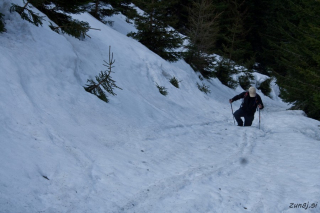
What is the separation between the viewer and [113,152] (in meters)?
5.09

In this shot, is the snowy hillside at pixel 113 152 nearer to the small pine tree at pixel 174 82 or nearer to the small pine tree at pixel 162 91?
the small pine tree at pixel 162 91

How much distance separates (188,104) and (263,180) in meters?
7.09

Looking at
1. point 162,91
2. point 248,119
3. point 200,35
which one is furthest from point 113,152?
point 200,35

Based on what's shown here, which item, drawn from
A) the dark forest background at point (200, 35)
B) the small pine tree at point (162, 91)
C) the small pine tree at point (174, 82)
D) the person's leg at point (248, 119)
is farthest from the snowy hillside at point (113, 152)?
the small pine tree at point (174, 82)

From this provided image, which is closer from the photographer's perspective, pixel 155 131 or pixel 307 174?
pixel 307 174

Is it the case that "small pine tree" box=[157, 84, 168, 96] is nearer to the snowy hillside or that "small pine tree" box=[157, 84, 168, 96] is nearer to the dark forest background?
the snowy hillside

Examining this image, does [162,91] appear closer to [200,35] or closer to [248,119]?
[248,119]

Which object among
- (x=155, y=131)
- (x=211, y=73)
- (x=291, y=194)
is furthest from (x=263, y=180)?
(x=211, y=73)

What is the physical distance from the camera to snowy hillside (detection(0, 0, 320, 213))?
3.56 metres

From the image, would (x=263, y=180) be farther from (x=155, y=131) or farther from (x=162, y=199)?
(x=155, y=131)

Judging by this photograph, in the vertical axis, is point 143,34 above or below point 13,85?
above

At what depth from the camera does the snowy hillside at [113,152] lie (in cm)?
356

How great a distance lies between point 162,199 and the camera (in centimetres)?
381

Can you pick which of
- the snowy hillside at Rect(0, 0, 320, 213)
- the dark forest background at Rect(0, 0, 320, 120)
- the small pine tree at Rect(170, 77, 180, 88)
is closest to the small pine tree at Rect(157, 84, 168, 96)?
the small pine tree at Rect(170, 77, 180, 88)
